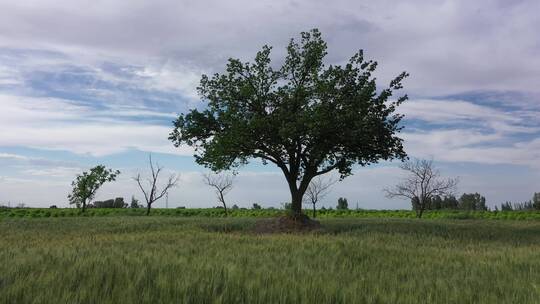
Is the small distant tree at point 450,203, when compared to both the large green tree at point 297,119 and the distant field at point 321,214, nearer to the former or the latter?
the distant field at point 321,214

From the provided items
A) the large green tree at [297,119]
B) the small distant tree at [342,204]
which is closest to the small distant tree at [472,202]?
the small distant tree at [342,204]

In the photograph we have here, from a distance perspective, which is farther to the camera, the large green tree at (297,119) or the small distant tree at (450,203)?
the small distant tree at (450,203)

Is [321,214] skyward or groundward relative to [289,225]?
skyward

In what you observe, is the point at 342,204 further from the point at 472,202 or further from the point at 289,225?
the point at 289,225

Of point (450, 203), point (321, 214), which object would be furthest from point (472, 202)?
point (321, 214)

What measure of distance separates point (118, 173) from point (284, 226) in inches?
2015

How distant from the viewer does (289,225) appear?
30812 millimetres

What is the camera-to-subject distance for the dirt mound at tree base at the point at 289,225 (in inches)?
1194

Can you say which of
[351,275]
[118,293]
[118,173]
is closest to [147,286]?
[118,293]

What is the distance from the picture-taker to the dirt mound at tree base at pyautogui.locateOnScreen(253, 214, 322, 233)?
99.5ft

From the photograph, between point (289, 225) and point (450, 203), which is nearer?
point (289, 225)

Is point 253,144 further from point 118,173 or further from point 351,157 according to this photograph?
point 118,173

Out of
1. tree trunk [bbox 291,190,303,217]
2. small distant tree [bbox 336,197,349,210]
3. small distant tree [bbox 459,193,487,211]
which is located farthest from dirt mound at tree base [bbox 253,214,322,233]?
small distant tree [bbox 459,193,487,211]

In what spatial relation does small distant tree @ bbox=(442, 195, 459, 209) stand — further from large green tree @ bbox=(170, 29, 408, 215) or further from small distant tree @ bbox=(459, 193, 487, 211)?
large green tree @ bbox=(170, 29, 408, 215)
